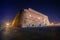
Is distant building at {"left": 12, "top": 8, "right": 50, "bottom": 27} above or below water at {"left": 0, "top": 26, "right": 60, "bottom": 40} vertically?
above

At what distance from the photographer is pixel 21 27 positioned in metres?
11.3

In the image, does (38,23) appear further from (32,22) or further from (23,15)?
(23,15)

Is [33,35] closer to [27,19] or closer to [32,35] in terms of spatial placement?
[32,35]

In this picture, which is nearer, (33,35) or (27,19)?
(33,35)

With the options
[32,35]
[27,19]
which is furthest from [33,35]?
[27,19]

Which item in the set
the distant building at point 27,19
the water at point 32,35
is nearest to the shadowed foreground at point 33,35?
the water at point 32,35

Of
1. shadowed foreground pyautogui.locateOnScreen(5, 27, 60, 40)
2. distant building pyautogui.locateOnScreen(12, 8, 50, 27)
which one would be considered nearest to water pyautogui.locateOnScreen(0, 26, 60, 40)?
shadowed foreground pyautogui.locateOnScreen(5, 27, 60, 40)

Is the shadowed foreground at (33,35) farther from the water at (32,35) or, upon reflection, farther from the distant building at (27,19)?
the distant building at (27,19)

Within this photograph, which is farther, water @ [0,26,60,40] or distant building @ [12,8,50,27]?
distant building @ [12,8,50,27]

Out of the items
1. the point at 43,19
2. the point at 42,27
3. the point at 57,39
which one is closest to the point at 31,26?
the point at 42,27

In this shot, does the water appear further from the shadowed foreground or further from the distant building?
the distant building

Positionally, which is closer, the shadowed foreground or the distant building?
the shadowed foreground

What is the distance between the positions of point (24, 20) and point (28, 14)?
0.82 metres

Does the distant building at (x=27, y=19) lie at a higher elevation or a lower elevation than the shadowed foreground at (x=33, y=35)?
higher
